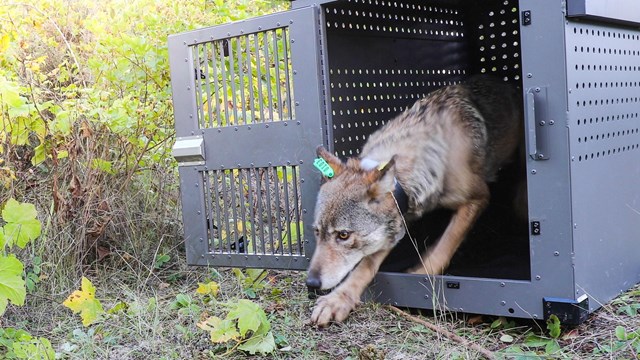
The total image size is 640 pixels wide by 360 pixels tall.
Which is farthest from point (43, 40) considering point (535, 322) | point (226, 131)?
point (535, 322)

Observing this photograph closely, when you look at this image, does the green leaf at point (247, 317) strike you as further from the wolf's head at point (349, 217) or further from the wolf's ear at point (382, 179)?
the wolf's ear at point (382, 179)

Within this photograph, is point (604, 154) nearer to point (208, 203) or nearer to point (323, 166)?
point (323, 166)

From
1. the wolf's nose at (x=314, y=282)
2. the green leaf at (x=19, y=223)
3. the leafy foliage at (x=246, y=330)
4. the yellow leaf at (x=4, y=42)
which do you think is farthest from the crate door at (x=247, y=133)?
the yellow leaf at (x=4, y=42)

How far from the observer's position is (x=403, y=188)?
128 inches

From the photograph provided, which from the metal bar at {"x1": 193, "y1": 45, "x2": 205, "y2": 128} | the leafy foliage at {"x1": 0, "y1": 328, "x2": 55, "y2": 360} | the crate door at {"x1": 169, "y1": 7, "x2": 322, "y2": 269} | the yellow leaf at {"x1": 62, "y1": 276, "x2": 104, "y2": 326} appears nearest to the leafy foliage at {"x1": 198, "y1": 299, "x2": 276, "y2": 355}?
the crate door at {"x1": 169, "y1": 7, "x2": 322, "y2": 269}

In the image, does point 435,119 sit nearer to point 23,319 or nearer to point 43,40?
point 23,319

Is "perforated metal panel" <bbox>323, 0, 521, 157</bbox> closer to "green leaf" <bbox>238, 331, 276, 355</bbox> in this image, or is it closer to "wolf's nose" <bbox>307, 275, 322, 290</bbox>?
"wolf's nose" <bbox>307, 275, 322, 290</bbox>

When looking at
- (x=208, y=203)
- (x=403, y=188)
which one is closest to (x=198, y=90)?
(x=208, y=203)

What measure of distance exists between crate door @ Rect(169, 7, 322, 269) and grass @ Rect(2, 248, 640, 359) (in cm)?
34

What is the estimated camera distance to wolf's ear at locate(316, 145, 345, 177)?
3.13 metres

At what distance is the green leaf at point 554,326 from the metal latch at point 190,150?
1.88m

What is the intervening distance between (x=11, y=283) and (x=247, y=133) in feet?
4.21

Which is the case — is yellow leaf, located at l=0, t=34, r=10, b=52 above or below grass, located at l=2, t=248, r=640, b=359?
above

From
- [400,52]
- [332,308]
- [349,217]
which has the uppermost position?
[400,52]
